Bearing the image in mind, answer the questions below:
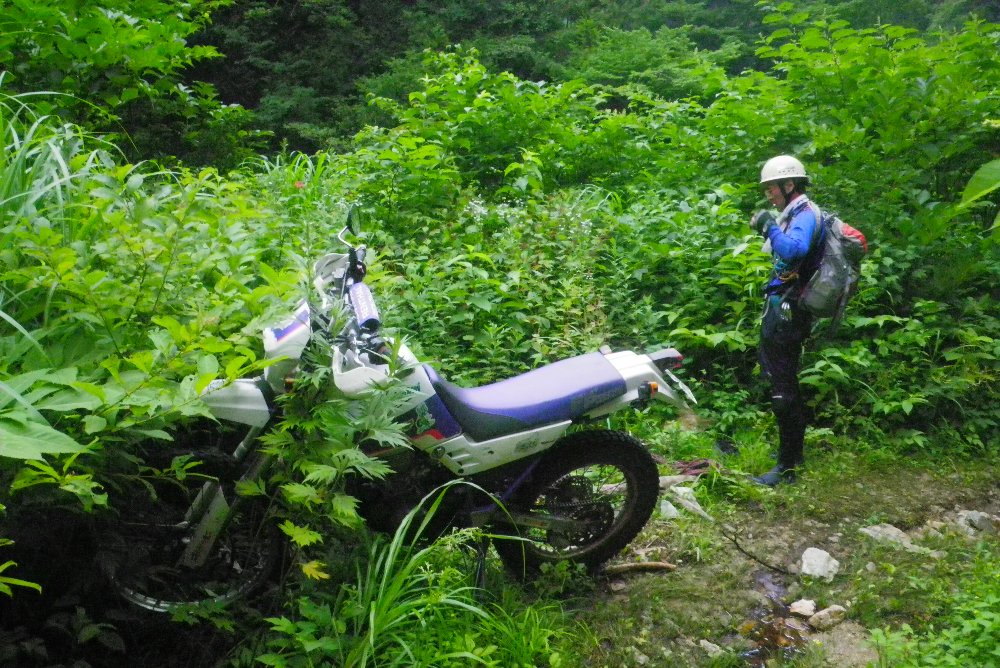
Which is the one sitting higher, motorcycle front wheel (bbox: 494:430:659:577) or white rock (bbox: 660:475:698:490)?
motorcycle front wheel (bbox: 494:430:659:577)

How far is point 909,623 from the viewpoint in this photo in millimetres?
3213

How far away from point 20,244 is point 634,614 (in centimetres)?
275

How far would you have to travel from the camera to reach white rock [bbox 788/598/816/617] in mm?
3328

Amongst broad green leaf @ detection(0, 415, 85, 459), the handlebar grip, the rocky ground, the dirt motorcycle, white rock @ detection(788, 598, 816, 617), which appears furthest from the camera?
white rock @ detection(788, 598, 816, 617)

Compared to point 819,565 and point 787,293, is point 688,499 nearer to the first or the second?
point 819,565

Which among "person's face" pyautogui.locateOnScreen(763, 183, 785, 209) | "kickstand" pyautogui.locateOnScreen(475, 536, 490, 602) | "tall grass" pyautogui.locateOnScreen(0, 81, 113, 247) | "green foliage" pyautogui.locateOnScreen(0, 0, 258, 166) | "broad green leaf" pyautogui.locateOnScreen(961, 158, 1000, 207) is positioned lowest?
"kickstand" pyautogui.locateOnScreen(475, 536, 490, 602)

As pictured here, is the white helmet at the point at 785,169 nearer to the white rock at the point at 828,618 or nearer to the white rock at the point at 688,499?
the white rock at the point at 688,499

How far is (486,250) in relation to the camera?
5.94m

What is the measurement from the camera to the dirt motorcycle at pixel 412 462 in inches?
94.7

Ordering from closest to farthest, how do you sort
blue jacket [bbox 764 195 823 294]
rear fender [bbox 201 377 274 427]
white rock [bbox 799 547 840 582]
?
rear fender [bbox 201 377 274 427] < white rock [bbox 799 547 840 582] < blue jacket [bbox 764 195 823 294]

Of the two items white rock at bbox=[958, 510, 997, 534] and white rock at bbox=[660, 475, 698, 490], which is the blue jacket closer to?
white rock at bbox=[660, 475, 698, 490]

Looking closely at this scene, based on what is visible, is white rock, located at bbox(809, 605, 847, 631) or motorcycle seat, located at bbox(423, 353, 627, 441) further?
white rock, located at bbox(809, 605, 847, 631)

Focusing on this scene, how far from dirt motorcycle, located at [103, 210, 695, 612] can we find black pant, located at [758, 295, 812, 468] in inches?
54.2

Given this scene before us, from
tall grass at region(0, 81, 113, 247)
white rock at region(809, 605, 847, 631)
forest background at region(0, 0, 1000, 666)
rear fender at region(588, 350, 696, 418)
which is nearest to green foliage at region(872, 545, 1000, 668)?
forest background at region(0, 0, 1000, 666)
